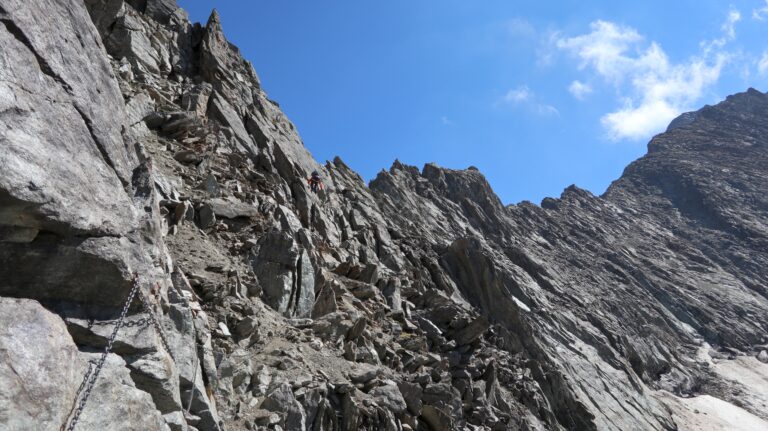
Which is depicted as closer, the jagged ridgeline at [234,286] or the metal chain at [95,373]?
the metal chain at [95,373]

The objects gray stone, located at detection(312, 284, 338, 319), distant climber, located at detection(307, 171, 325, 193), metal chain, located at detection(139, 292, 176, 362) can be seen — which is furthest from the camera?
distant climber, located at detection(307, 171, 325, 193)

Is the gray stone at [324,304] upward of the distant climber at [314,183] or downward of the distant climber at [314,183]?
downward

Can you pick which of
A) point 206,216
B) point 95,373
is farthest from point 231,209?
point 95,373

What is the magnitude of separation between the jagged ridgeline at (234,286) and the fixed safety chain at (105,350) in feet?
0.18

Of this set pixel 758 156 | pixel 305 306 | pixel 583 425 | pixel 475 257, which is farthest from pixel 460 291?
pixel 758 156

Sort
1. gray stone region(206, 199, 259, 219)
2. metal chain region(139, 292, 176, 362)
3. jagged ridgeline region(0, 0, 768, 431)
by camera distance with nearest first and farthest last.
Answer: jagged ridgeline region(0, 0, 768, 431) → metal chain region(139, 292, 176, 362) → gray stone region(206, 199, 259, 219)

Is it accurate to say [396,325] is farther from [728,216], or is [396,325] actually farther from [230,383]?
[728,216]

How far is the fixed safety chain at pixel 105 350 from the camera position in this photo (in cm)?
791

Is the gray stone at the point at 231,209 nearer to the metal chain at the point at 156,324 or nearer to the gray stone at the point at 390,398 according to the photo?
the gray stone at the point at 390,398

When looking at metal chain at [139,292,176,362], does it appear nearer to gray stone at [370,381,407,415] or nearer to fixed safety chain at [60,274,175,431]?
fixed safety chain at [60,274,175,431]

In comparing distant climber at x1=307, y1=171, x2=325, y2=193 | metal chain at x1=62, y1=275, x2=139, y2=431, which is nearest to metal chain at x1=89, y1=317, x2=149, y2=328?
metal chain at x1=62, y1=275, x2=139, y2=431

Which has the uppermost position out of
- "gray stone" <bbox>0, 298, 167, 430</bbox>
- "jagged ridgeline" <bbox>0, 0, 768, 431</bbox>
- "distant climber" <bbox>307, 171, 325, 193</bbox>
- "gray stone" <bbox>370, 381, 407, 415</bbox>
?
"distant climber" <bbox>307, 171, 325, 193</bbox>

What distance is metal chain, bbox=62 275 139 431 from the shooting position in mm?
7902

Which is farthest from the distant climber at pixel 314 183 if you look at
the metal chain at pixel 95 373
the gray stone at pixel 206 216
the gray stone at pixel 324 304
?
the metal chain at pixel 95 373
